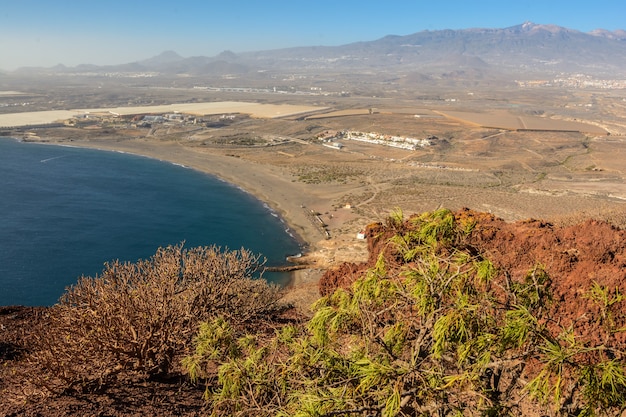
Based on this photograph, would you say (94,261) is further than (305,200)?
No

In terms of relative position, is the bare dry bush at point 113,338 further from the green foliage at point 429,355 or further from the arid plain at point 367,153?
the arid plain at point 367,153

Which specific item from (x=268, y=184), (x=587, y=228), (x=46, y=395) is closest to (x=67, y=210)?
→ (x=268, y=184)

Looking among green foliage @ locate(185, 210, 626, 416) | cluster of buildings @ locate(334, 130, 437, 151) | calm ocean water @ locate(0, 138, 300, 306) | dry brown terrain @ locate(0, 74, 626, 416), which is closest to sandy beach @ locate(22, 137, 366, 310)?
dry brown terrain @ locate(0, 74, 626, 416)

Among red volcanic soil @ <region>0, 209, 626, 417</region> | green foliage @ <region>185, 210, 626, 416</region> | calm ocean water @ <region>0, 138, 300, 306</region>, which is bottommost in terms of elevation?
calm ocean water @ <region>0, 138, 300, 306</region>

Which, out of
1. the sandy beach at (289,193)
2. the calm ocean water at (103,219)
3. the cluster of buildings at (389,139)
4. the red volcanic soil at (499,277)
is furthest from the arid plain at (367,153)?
the red volcanic soil at (499,277)

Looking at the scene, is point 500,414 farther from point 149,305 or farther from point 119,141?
point 119,141

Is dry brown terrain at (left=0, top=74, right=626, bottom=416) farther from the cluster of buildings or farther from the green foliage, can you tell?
the green foliage

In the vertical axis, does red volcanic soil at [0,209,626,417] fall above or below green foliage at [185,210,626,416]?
below
